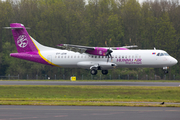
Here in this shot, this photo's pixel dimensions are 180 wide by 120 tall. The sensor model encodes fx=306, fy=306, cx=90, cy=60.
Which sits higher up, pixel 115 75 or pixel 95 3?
pixel 95 3

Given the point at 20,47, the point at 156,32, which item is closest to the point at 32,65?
the point at 20,47

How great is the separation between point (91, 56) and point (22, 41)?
12051mm

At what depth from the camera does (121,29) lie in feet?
253

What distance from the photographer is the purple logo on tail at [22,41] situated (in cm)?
5172

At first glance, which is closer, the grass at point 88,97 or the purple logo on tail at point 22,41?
the grass at point 88,97

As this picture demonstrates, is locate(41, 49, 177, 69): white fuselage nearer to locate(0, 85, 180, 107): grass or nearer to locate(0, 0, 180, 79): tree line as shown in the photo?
locate(0, 85, 180, 107): grass

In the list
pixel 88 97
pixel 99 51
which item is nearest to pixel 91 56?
pixel 99 51

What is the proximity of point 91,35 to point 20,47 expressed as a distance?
29.1m

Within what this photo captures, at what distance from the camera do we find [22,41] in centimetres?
5184

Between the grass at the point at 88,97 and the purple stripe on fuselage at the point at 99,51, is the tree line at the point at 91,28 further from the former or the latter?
the grass at the point at 88,97

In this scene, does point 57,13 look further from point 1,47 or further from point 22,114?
point 22,114

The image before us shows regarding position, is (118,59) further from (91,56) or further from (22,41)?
(22,41)

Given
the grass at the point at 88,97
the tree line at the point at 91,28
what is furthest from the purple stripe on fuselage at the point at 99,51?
the tree line at the point at 91,28

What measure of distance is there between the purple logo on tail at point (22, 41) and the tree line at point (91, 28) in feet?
57.4
